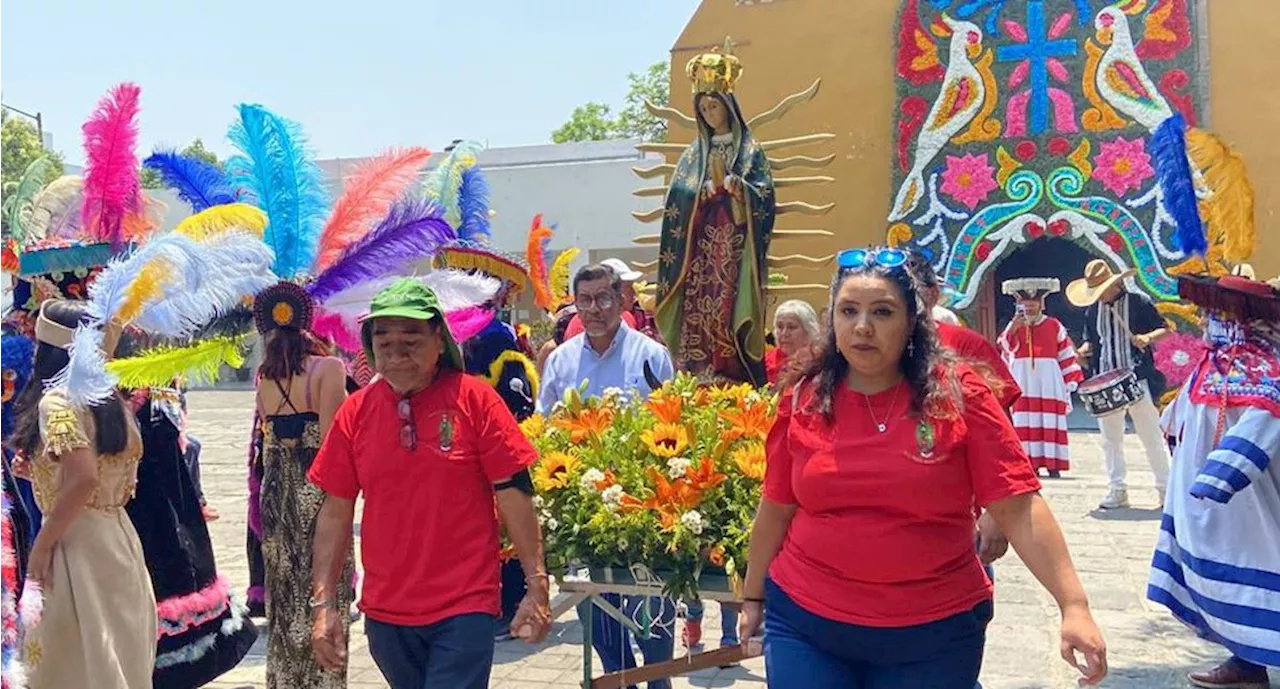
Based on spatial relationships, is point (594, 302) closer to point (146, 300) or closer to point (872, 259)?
point (146, 300)

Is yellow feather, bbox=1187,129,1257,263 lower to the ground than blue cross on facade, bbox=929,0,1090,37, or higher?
lower

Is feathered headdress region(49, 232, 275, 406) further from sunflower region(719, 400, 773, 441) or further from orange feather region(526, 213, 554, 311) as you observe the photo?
orange feather region(526, 213, 554, 311)

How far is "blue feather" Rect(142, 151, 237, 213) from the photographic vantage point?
16.9ft

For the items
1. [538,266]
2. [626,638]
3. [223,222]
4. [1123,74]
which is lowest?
[626,638]

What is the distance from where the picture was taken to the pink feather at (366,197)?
4512 millimetres

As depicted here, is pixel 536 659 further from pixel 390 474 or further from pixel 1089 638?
pixel 1089 638

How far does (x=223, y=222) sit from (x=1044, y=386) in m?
8.28

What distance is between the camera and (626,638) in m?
4.33

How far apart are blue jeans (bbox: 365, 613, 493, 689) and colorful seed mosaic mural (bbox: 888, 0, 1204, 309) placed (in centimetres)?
1335

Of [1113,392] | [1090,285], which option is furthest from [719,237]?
[1090,285]

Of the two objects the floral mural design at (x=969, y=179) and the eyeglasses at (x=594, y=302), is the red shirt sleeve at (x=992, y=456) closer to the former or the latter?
the eyeglasses at (x=594, y=302)

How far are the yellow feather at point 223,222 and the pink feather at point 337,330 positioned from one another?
426 millimetres

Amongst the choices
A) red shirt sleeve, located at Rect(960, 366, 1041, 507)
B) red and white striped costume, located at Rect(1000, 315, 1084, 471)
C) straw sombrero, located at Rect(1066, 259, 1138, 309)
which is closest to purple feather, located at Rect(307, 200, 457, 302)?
red shirt sleeve, located at Rect(960, 366, 1041, 507)

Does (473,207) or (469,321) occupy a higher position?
(473,207)
